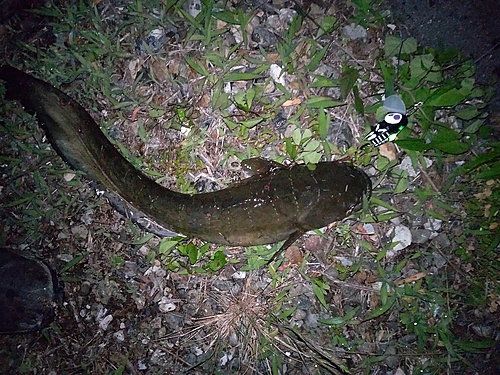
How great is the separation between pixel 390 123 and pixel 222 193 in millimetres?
1558

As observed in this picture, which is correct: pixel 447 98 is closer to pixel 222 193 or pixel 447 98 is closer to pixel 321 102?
pixel 321 102

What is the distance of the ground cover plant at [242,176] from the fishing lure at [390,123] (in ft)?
0.38

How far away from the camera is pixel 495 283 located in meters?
3.47

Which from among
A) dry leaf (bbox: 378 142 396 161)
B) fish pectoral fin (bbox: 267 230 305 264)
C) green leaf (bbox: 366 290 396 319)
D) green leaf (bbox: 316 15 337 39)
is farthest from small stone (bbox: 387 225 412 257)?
green leaf (bbox: 316 15 337 39)

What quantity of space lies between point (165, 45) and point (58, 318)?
2883mm

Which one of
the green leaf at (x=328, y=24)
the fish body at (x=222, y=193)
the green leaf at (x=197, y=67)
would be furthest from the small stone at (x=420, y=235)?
the green leaf at (x=197, y=67)

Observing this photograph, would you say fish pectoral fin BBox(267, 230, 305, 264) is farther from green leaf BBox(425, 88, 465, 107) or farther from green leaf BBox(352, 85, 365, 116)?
green leaf BBox(425, 88, 465, 107)

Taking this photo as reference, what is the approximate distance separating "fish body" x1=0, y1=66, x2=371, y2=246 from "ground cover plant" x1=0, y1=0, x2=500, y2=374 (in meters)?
0.25

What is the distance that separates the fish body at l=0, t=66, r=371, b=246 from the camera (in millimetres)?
3270

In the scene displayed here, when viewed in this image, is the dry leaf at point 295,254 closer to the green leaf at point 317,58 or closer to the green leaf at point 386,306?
the green leaf at point 386,306

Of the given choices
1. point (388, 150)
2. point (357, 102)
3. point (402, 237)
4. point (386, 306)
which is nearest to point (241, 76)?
point (357, 102)

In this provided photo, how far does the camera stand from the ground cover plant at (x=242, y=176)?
11.5 ft

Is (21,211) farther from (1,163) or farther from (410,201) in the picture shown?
(410,201)

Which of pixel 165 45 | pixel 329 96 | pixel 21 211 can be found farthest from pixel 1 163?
pixel 329 96
